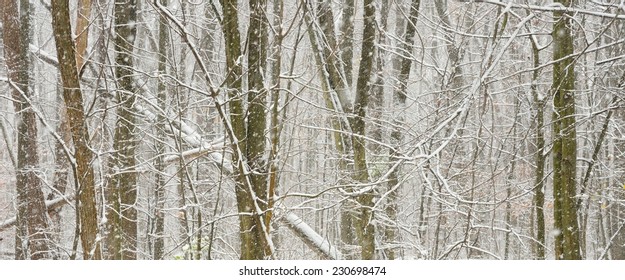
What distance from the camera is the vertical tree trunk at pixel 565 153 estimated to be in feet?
16.6

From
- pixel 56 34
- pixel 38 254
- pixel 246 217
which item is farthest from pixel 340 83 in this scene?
pixel 38 254

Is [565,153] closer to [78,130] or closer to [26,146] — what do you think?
[78,130]

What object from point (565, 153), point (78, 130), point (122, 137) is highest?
point (122, 137)

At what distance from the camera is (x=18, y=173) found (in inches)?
324

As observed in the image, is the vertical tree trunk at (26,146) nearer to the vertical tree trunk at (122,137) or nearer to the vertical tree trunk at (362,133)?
the vertical tree trunk at (122,137)

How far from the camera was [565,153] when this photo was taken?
5109mm

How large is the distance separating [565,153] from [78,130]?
3.99 meters

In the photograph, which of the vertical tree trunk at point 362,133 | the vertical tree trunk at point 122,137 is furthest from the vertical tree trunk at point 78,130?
the vertical tree trunk at point 362,133

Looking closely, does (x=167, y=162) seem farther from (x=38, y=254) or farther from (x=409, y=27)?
(x=409, y=27)

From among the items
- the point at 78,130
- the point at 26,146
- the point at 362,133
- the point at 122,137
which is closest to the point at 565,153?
the point at 362,133

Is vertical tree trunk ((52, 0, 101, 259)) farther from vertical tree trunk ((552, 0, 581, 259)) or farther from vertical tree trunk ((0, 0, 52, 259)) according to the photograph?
vertical tree trunk ((552, 0, 581, 259))

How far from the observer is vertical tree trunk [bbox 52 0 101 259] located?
447 cm

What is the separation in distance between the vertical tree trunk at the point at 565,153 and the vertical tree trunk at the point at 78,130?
3.81 metres
